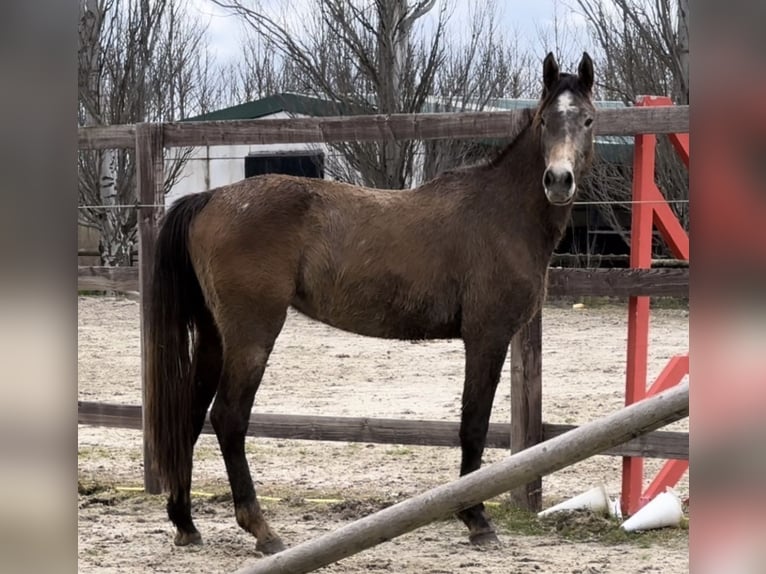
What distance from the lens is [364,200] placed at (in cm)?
452

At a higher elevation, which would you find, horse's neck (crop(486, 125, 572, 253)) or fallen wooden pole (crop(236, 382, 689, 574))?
horse's neck (crop(486, 125, 572, 253))

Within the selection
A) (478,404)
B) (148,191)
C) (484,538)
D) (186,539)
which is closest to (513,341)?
(478,404)

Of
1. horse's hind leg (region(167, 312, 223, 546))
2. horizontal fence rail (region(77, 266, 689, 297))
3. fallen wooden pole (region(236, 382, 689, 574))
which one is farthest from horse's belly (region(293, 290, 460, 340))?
fallen wooden pole (region(236, 382, 689, 574))

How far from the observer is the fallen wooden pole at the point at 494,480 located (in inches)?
61.4

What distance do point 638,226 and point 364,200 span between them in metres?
1.41

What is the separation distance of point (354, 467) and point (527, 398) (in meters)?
1.47

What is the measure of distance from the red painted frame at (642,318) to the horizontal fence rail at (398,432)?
17 cm

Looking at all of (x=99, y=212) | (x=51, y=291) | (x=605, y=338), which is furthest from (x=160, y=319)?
(x=99, y=212)

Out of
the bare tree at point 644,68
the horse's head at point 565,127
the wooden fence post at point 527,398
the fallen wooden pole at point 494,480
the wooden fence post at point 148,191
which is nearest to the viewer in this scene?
the fallen wooden pole at point 494,480

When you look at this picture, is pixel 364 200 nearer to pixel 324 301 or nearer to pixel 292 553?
pixel 324 301

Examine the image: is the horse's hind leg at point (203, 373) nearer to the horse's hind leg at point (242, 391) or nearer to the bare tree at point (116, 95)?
the horse's hind leg at point (242, 391)

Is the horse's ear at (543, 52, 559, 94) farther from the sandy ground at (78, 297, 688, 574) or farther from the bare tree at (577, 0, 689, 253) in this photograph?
the bare tree at (577, 0, 689, 253)

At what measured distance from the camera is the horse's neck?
439 centimetres

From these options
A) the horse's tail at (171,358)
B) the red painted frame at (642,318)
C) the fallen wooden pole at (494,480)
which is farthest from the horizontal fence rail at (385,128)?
the fallen wooden pole at (494,480)
